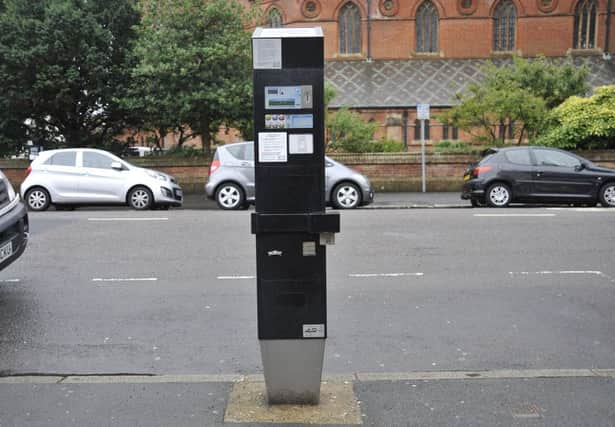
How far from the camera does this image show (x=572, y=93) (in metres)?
24.9

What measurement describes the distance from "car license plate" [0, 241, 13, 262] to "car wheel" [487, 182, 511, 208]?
39.5 feet

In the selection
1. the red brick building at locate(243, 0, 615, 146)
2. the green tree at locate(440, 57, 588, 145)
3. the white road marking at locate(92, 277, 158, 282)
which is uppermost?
the red brick building at locate(243, 0, 615, 146)

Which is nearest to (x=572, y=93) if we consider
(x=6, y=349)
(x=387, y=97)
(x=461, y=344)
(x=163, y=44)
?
(x=387, y=97)

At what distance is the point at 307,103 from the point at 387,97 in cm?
3136

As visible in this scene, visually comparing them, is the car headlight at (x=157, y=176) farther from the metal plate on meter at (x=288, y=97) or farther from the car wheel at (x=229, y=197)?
the metal plate on meter at (x=288, y=97)

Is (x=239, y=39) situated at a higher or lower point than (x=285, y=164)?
higher

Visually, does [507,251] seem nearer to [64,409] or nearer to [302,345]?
[302,345]

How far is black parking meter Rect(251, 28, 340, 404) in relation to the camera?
3637mm

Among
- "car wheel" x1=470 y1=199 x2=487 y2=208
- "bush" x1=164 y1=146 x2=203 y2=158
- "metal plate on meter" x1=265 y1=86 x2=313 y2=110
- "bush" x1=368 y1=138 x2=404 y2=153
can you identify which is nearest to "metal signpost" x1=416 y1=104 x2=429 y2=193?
"bush" x1=368 y1=138 x2=404 y2=153

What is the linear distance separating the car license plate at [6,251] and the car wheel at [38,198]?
1022cm

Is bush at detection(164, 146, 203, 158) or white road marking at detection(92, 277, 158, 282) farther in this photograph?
bush at detection(164, 146, 203, 158)

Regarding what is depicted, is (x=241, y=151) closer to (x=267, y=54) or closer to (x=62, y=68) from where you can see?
(x=62, y=68)

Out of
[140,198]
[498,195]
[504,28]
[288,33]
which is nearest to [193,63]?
[140,198]

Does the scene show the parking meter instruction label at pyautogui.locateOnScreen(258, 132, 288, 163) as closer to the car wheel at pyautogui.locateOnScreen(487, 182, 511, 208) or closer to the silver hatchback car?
the silver hatchback car
